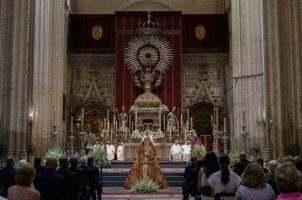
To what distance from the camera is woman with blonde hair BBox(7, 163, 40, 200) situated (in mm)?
4708

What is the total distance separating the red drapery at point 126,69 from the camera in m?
32.1

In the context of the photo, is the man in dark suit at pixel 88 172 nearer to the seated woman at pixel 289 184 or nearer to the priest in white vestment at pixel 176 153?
the seated woman at pixel 289 184

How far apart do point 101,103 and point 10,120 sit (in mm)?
16438

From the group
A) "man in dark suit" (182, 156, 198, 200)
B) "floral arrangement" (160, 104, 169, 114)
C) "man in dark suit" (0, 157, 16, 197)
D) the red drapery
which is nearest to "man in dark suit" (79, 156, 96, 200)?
"man in dark suit" (182, 156, 198, 200)

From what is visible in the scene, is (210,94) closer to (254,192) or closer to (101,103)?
(101,103)

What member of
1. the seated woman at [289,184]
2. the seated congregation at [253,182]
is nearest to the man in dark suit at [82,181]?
the seated congregation at [253,182]

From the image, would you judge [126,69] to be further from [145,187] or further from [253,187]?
[253,187]

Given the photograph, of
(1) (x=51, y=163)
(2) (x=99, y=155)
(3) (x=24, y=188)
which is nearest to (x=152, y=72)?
(2) (x=99, y=155)

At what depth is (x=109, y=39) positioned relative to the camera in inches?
1331

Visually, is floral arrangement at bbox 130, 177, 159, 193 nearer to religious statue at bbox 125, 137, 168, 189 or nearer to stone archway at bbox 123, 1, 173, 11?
religious statue at bbox 125, 137, 168, 189

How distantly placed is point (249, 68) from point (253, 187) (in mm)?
21601

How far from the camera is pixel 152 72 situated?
107ft

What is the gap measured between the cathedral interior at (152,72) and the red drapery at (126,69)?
7 centimetres

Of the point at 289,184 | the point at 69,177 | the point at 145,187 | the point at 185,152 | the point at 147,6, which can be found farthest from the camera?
the point at 147,6
